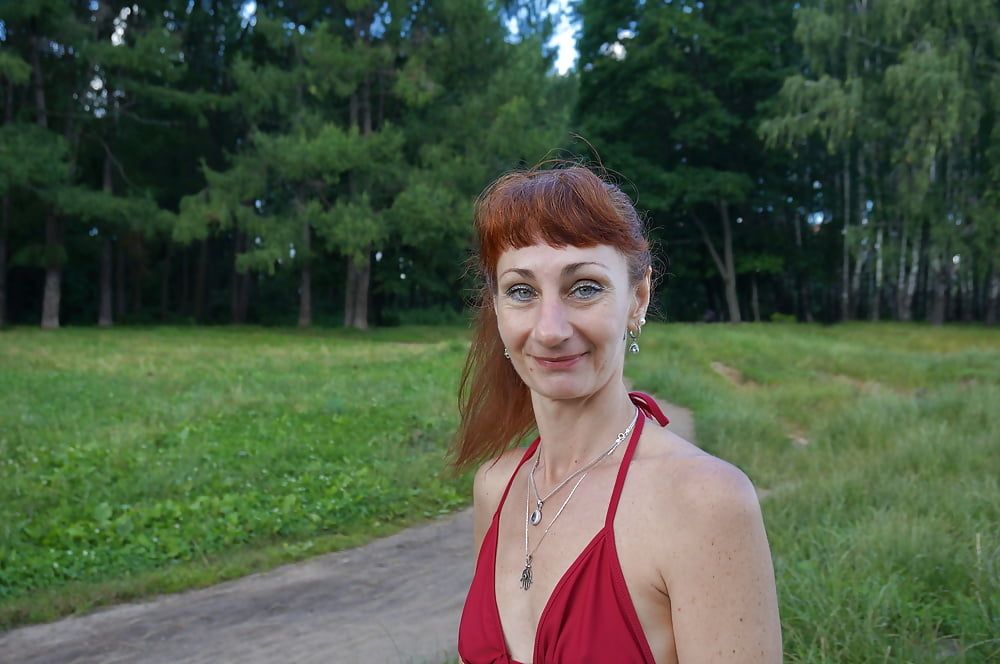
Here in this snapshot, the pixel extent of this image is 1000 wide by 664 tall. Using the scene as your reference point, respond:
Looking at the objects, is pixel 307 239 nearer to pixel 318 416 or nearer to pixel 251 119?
pixel 251 119

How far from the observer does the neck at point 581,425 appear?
1978 mm

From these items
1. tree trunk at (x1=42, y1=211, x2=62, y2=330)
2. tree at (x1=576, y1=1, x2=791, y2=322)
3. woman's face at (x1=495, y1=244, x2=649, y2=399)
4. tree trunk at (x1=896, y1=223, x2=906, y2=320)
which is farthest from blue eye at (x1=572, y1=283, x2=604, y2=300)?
tree at (x1=576, y1=1, x2=791, y2=322)

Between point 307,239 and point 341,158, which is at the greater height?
point 341,158

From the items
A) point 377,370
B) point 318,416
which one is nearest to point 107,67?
point 377,370

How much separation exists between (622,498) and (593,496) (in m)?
0.12

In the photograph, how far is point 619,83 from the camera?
33938 mm

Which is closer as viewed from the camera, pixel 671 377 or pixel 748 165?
pixel 671 377

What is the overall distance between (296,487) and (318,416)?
2672 millimetres

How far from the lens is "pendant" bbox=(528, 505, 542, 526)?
201cm

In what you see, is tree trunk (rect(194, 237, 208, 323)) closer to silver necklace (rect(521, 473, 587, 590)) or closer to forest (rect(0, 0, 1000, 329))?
forest (rect(0, 0, 1000, 329))

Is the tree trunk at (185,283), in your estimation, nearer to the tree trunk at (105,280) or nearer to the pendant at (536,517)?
the tree trunk at (105,280)

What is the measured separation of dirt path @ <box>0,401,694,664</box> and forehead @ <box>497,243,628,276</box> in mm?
2680

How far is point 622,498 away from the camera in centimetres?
180

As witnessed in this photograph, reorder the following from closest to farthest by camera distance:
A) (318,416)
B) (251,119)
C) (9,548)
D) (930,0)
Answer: (9,548), (318,416), (930,0), (251,119)
